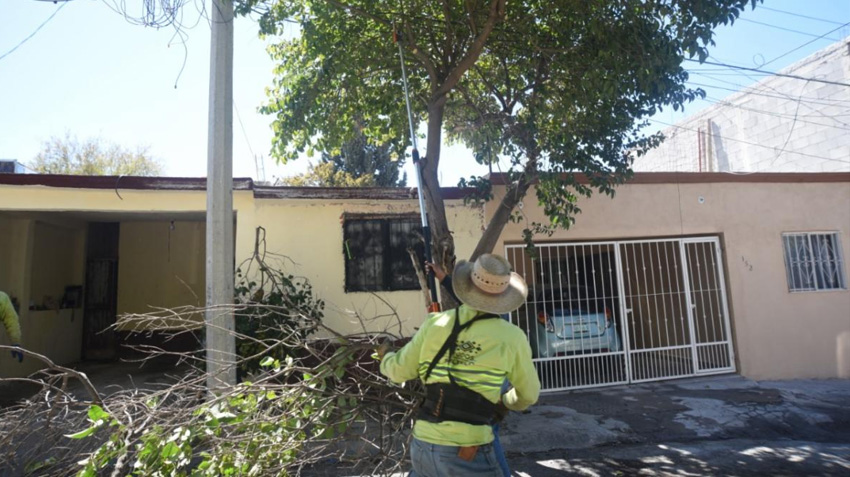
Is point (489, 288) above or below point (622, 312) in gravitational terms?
above

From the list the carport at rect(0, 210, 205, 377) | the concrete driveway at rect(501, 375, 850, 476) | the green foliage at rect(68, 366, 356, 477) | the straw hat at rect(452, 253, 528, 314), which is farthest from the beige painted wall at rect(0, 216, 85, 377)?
the straw hat at rect(452, 253, 528, 314)

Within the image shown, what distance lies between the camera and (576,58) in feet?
19.5

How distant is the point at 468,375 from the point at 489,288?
41 cm

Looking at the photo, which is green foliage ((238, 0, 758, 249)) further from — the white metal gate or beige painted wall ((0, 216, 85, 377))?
beige painted wall ((0, 216, 85, 377))

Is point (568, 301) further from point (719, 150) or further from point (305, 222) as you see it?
point (719, 150)

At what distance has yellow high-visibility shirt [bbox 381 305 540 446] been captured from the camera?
2311 mm

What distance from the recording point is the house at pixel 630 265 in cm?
686

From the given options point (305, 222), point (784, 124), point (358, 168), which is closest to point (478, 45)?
point (305, 222)

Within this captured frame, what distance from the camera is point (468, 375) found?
2334 millimetres

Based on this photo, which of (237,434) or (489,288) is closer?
(489,288)

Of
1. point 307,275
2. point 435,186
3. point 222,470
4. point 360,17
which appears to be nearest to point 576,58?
point 435,186

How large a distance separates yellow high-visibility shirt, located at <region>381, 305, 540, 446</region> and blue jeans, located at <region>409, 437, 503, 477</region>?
34 mm

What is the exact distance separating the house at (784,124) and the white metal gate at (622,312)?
15.3ft

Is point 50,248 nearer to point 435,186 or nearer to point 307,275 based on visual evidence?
point 307,275
